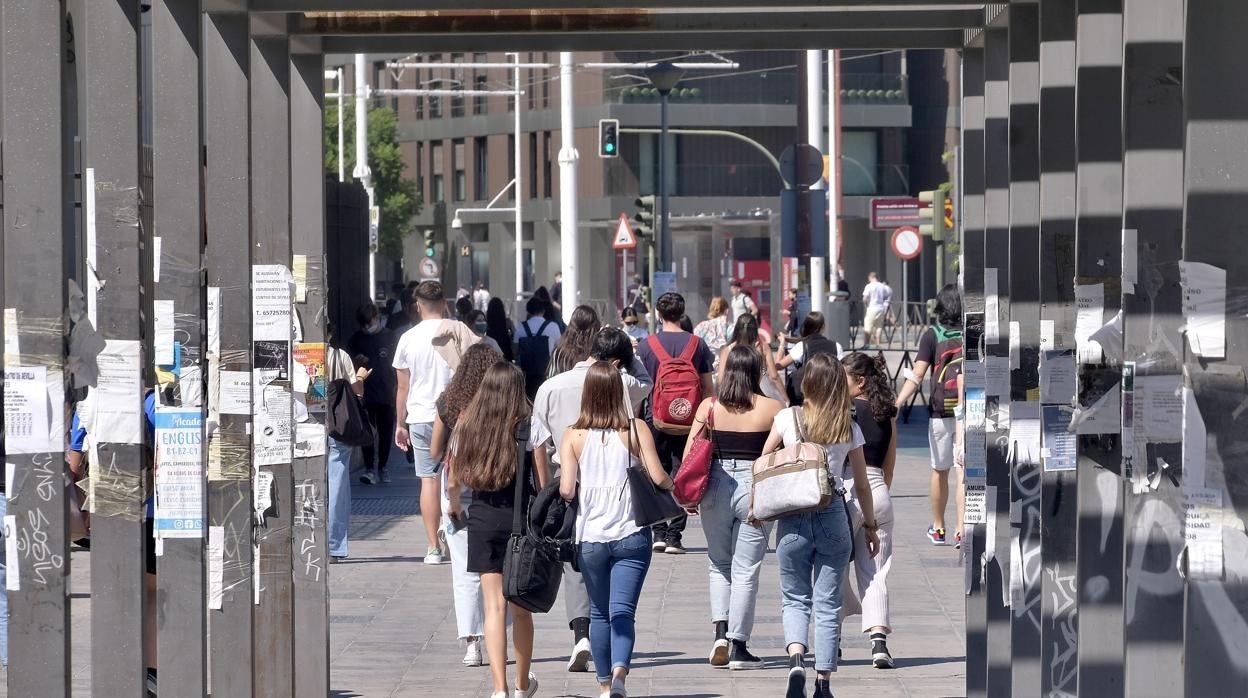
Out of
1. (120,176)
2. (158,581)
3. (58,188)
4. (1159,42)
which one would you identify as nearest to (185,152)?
(120,176)

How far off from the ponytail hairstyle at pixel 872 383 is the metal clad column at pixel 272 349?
12.5 feet

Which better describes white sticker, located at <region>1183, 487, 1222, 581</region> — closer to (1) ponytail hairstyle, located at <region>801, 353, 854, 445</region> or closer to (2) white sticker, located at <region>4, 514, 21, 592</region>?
(2) white sticker, located at <region>4, 514, 21, 592</region>

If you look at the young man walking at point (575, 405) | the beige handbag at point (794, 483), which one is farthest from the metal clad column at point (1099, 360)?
the young man walking at point (575, 405)

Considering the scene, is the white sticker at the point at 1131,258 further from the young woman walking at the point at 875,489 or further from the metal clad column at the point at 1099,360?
the young woman walking at the point at 875,489

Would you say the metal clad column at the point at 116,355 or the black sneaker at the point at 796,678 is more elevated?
the metal clad column at the point at 116,355

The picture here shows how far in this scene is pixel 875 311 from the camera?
40406 mm

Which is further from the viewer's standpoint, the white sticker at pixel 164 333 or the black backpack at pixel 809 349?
the black backpack at pixel 809 349

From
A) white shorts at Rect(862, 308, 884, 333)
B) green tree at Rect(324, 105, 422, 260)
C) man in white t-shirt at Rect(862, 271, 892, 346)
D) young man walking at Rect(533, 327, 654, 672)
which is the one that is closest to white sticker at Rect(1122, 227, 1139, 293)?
young man walking at Rect(533, 327, 654, 672)

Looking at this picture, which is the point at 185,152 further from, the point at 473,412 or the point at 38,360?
the point at 473,412

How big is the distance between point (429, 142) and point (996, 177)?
63699 mm

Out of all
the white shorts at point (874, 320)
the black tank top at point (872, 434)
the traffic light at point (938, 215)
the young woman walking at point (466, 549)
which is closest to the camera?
the young woman walking at point (466, 549)

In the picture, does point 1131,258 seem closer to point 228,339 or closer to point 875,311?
point 228,339

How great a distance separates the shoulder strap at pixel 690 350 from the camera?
1269 cm

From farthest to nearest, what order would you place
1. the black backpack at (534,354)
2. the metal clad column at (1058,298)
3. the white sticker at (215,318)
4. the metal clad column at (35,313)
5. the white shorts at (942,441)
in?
the black backpack at (534,354) < the white shorts at (942,441) < the white sticker at (215,318) < the metal clad column at (1058,298) < the metal clad column at (35,313)
